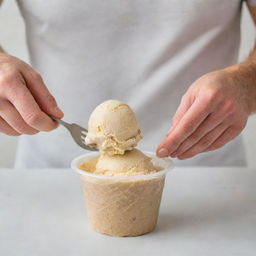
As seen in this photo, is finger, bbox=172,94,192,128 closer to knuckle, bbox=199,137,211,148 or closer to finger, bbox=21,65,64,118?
knuckle, bbox=199,137,211,148

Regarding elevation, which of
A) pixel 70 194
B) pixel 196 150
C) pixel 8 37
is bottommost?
pixel 8 37

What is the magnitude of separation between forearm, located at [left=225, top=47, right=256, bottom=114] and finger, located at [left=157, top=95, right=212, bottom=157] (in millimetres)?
196

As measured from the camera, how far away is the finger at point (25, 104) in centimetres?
138

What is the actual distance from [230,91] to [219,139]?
0.13 meters

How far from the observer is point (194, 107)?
56.0 inches

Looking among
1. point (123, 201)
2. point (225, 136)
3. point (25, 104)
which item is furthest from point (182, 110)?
point (25, 104)

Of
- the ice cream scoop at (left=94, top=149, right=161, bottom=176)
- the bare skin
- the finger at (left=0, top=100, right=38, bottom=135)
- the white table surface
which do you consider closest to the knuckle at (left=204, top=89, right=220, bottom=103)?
the bare skin

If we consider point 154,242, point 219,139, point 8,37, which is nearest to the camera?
point 154,242

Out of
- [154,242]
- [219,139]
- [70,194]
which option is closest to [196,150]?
[219,139]

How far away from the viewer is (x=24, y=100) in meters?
1.38

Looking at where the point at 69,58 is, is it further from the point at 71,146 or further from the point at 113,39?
the point at 71,146

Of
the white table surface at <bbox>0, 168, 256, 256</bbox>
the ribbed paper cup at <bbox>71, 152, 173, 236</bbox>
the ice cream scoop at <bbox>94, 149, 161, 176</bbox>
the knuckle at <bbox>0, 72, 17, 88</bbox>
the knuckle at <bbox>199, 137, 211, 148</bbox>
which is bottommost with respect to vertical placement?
the white table surface at <bbox>0, 168, 256, 256</bbox>

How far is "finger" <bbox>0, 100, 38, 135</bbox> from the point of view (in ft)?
4.68

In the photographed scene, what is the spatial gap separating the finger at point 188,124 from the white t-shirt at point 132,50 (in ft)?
1.72
